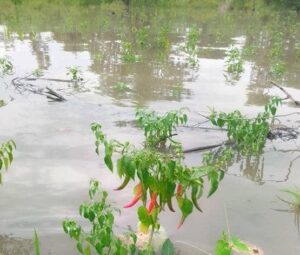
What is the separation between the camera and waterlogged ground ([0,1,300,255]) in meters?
3.84

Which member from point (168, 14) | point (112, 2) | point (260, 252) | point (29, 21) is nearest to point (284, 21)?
point (168, 14)

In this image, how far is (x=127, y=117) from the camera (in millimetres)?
6566

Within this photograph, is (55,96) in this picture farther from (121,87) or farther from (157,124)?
(157,124)

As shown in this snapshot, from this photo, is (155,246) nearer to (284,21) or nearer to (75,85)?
(75,85)

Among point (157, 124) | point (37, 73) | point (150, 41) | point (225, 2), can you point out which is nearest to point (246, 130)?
point (157, 124)

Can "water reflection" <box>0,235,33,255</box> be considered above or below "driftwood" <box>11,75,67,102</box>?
below

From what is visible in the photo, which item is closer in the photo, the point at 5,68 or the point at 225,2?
the point at 5,68

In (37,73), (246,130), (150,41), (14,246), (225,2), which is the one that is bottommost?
(14,246)

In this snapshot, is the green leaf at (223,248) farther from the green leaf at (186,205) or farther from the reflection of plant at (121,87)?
the reflection of plant at (121,87)

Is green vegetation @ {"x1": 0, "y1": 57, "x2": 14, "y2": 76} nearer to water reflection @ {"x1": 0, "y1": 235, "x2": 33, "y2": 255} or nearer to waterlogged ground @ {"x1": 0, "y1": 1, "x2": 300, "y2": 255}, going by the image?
waterlogged ground @ {"x1": 0, "y1": 1, "x2": 300, "y2": 255}

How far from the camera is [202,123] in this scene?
6.32m

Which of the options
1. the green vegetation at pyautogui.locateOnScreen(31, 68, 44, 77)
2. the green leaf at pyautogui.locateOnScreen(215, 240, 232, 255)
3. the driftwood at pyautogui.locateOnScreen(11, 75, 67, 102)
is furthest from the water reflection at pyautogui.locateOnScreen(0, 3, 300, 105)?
the green leaf at pyautogui.locateOnScreen(215, 240, 232, 255)

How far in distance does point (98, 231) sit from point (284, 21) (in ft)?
65.8

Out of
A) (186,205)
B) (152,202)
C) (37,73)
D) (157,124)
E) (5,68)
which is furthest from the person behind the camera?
(5,68)
